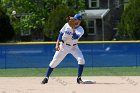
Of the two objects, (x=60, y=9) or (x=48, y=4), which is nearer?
(x=60, y=9)

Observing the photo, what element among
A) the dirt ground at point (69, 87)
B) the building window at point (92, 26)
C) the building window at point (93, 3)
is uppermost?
the dirt ground at point (69, 87)

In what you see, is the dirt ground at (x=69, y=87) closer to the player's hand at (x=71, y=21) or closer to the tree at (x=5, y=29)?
the player's hand at (x=71, y=21)

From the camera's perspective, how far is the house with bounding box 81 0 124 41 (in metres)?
49.4

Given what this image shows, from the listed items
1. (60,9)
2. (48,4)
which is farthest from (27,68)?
(48,4)

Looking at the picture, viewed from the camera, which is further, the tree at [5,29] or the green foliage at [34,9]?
the green foliage at [34,9]

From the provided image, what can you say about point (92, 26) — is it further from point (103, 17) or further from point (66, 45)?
point (66, 45)

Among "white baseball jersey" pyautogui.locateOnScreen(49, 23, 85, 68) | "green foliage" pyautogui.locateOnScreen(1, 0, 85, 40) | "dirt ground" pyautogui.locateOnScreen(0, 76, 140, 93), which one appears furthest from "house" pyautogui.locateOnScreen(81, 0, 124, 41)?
"dirt ground" pyautogui.locateOnScreen(0, 76, 140, 93)

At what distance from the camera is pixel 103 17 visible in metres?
49.0

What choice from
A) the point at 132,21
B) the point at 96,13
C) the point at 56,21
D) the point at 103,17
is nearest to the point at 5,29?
the point at 56,21

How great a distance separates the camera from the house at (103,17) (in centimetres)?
4941

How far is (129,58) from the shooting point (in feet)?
70.1

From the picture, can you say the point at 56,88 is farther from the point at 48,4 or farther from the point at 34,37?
the point at 34,37

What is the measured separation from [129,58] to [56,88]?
389 inches

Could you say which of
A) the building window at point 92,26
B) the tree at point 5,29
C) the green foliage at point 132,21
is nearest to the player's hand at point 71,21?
the green foliage at point 132,21
